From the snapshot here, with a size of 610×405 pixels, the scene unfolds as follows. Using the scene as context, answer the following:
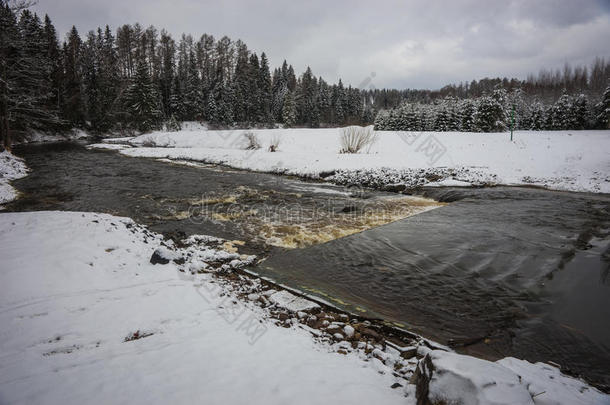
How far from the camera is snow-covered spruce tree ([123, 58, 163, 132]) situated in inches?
1507

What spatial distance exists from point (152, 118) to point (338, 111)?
132ft

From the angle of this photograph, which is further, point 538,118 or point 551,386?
point 538,118

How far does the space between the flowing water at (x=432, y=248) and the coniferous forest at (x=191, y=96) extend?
1854 cm

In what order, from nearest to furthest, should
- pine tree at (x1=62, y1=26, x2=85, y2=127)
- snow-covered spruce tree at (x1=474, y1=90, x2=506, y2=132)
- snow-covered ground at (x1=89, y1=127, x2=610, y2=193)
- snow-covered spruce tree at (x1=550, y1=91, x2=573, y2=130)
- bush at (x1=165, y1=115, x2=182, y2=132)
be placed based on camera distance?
snow-covered ground at (x1=89, y1=127, x2=610, y2=193) → snow-covered spruce tree at (x1=474, y1=90, x2=506, y2=132) → snow-covered spruce tree at (x1=550, y1=91, x2=573, y2=130) → pine tree at (x1=62, y1=26, x2=85, y2=127) → bush at (x1=165, y1=115, x2=182, y2=132)

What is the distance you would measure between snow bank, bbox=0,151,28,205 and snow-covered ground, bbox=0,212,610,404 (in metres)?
7.22

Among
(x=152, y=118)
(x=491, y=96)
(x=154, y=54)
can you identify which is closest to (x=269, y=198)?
(x=491, y=96)

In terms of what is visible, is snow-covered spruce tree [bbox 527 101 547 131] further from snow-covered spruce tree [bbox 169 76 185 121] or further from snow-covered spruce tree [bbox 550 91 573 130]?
snow-covered spruce tree [bbox 169 76 185 121]

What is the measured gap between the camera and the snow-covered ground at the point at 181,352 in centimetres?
218

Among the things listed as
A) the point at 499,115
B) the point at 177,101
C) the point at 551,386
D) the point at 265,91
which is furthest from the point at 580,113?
the point at 177,101

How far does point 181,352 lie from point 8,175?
54.6ft

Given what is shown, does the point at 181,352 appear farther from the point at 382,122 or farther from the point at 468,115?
the point at 382,122

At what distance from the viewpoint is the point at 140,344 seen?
9.54 ft

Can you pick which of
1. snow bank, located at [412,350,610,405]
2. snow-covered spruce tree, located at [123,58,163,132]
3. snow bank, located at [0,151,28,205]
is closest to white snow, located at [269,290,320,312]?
snow bank, located at [412,350,610,405]

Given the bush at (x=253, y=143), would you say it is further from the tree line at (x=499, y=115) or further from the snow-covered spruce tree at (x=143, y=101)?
the tree line at (x=499, y=115)
